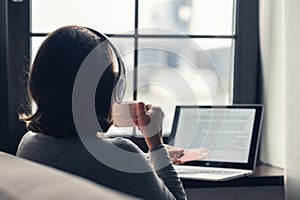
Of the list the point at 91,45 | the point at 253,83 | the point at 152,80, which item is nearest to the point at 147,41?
the point at 152,80

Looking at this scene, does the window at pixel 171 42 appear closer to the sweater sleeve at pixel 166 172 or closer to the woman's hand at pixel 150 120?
the woman's hand at pixel 150 120

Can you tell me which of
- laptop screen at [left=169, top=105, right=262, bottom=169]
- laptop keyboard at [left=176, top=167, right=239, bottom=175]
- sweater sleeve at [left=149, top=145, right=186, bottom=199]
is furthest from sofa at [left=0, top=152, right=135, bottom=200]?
laptop screen at [left=169, top=105, right=262, bottom=169]

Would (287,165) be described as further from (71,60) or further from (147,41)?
(71,60)

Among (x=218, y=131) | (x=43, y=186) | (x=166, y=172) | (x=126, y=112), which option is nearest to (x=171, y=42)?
(x=218, y=131)

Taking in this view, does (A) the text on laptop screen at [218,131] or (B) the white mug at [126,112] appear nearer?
(B) the white mug at [126,112]

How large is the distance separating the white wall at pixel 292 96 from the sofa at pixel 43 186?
1.23 meters

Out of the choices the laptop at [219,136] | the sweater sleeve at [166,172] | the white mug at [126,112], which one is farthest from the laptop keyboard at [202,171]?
the sweater sleeve at [166,172]

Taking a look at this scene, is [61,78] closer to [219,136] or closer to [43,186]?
[43,186]

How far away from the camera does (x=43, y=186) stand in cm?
78

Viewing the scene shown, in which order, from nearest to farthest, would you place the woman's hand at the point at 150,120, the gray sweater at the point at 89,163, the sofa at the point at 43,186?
the sofa at the point at 43,186
the gray sweater at the point at 89,163
the woman's hand at the point at 150,120

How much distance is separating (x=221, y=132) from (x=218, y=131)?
10 millimetres

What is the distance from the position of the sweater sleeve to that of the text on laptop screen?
57 cm

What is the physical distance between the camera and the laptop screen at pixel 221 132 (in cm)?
220

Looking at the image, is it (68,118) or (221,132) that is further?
(221,132)
